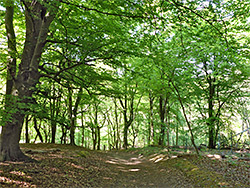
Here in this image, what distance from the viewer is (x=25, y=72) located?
641 cm

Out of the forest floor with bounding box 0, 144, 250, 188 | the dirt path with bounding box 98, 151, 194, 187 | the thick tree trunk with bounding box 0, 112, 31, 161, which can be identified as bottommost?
the dirt path with bounding box 98, 151, 194, 187

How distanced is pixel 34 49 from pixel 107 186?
558 centimetres

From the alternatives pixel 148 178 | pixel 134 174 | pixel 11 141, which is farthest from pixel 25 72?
pixel 148 178

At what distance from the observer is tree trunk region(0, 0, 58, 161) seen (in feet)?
19.4

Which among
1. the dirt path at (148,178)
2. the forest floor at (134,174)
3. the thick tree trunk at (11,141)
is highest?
the thick tree trunk at (11,141)

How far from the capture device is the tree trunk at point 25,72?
590 centimetres

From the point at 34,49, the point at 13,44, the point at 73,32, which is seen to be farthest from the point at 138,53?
the point at 13,44

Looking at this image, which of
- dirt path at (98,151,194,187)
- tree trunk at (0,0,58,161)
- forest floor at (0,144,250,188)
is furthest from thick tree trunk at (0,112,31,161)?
dirt path at (98,151,194,187)

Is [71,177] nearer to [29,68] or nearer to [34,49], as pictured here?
[29,68]

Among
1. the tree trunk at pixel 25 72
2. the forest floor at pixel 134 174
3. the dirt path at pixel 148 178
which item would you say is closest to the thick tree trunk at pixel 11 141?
the tree trunk at pixel 25 72

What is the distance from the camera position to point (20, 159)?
20.0 feet

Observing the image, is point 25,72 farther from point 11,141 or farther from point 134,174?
point 134,174

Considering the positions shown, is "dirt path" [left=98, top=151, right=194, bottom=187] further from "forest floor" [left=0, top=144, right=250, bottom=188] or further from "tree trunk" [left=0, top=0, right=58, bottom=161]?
"tree trunk" [left=0, top=0, right=58, bottom=161]

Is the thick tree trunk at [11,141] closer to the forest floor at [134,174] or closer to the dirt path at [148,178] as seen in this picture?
the forest floor at [134,174]
